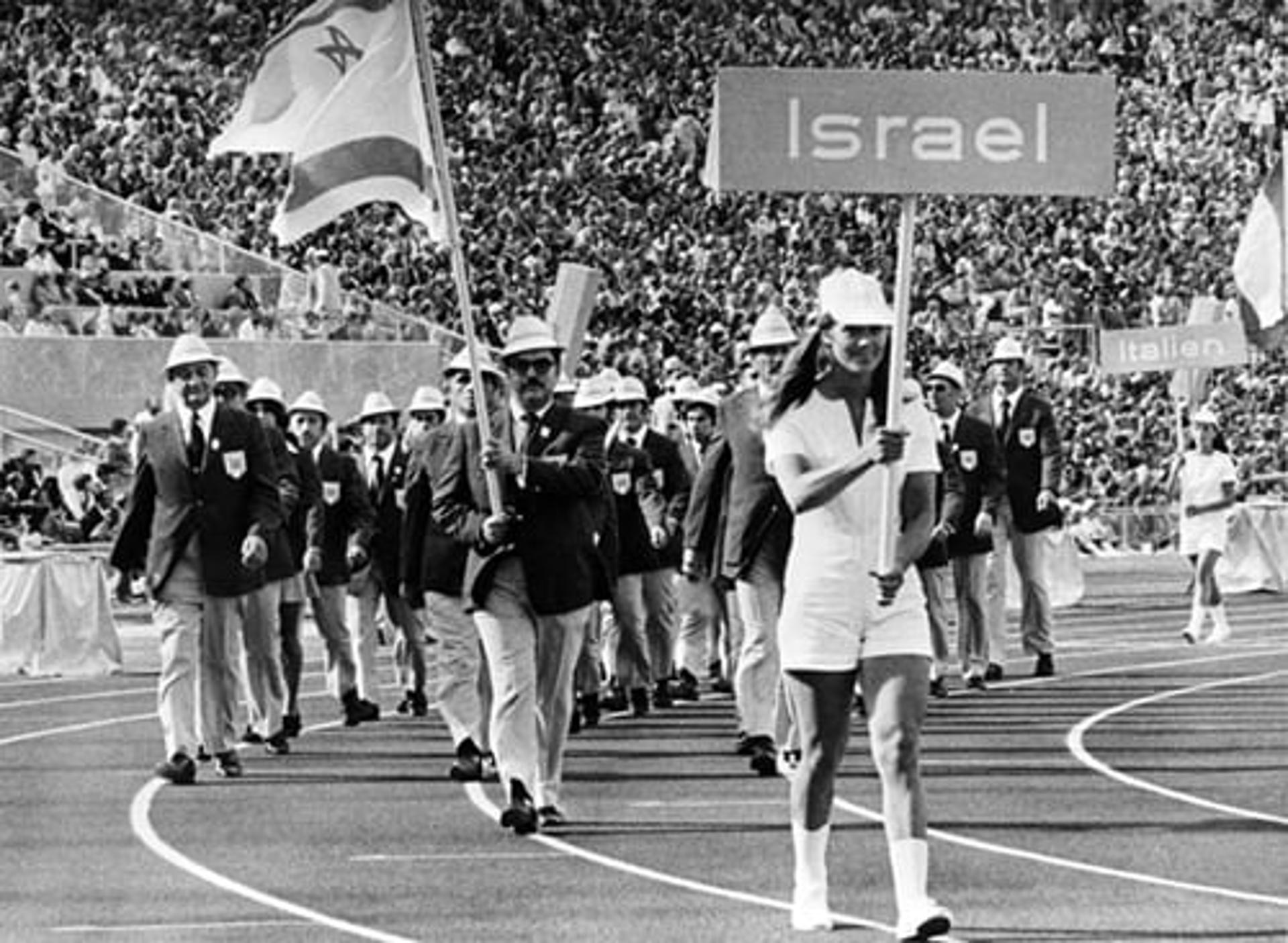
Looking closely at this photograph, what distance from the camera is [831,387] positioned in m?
10.4

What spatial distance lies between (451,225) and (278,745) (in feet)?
14.3

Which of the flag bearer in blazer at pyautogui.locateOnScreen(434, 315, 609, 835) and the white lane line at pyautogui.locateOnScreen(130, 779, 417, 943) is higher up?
the flag bearer in blazer at pyautogui.locateOnScreen(434, 315, 609, 835)

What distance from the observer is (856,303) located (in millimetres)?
10148

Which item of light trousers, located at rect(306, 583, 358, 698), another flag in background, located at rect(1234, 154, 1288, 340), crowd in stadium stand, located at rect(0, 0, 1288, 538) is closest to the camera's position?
light trousers, located at rect(306, 583, 358, 698)

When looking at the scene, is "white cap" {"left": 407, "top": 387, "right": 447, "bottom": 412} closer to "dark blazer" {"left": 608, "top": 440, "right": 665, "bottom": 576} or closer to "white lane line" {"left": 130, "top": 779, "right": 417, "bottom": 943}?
"dark blazer" {"left": 608, "top": 440, "right": 665, "bottom": 576}

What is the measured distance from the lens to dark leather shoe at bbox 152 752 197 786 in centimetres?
1515

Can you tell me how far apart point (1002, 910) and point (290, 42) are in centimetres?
472

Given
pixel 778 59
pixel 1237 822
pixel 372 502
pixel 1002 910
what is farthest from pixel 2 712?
pixel 778 59

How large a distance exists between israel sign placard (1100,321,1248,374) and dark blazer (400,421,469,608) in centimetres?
2085

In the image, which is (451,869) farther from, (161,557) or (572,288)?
(572,288)

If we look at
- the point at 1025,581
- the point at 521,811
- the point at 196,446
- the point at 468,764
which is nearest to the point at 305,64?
the point at 196,446

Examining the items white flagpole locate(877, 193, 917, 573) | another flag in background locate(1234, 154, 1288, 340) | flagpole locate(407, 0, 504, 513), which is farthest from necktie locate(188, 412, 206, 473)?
another flag in background locate(1234, 154, 1288, 340)

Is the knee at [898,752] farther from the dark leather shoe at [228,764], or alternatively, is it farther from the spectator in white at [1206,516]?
the spectator in white at [1206,516]

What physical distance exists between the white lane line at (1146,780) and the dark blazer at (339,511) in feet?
12.0
